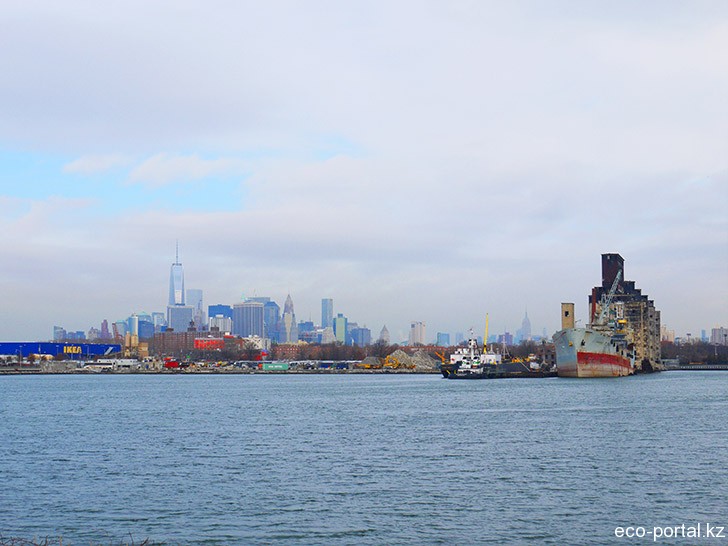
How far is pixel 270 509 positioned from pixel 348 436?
24574 mm

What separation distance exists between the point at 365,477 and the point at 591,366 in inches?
4774

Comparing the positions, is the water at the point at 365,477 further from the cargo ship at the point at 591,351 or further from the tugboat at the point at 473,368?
the tugboat at the point at 473,368

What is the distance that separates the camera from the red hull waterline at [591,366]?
15250 cm

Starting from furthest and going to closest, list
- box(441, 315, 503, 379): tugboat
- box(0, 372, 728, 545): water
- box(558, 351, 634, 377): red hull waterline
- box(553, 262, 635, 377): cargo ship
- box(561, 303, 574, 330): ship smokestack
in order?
box(561, 303, 574, 330): ship smokestack
box(441, 315, 503, 379): tugboat
box(558, 351, 634, 377): red hull waterline
box(553, 262, 635, 377): cargo ship
box(0, 372, 728, 545): water

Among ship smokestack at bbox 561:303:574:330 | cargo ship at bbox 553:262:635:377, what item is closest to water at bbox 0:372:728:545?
cargo ship at bbox 553:262:635:377

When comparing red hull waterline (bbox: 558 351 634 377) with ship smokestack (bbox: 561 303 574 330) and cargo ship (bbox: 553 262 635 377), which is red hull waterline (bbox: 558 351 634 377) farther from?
ship smokestack (bbox: 561 303 574 330)

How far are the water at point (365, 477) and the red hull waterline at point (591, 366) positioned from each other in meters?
77.6

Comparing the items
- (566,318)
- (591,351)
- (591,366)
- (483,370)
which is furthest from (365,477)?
(566,318)

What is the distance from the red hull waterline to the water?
77573mm

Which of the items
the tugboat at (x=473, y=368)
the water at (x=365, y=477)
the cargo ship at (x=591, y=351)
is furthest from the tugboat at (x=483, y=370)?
the water at (x=365, y=477)

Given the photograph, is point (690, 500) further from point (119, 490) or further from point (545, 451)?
point (119, 490)

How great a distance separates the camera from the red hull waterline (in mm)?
152500

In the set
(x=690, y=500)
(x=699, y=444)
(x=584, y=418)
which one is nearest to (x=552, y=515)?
(x=690, y=500)

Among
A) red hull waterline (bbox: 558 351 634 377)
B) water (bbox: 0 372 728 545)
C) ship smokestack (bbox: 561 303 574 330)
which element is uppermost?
ship smokestack (bbox: 561 303 574 330)
